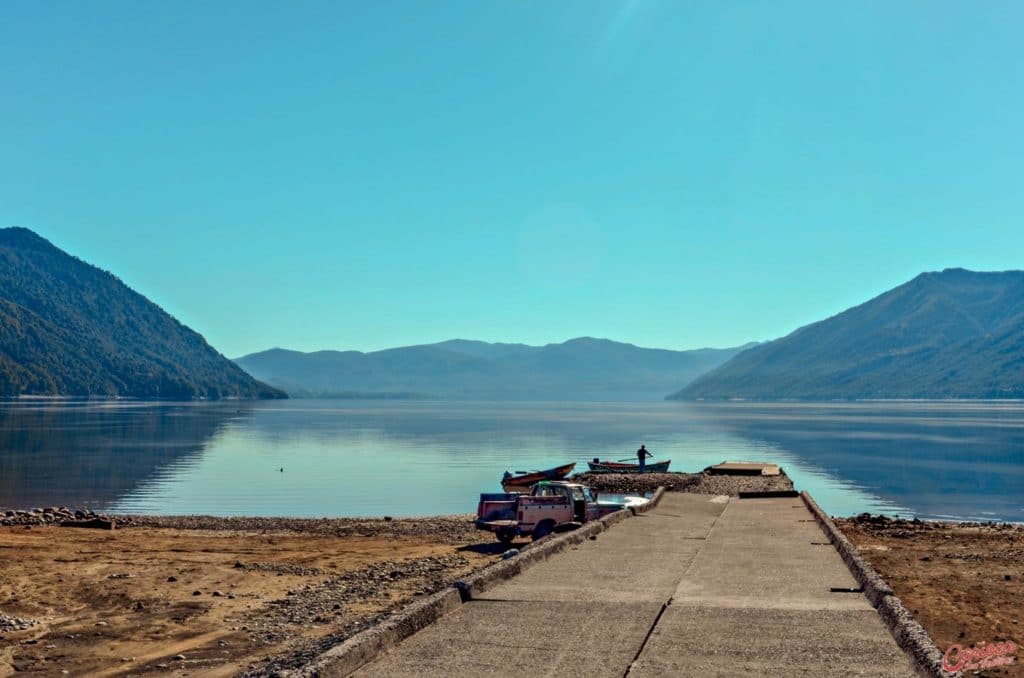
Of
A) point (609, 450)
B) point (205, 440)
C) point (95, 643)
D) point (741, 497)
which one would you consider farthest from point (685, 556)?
point (205, 440)

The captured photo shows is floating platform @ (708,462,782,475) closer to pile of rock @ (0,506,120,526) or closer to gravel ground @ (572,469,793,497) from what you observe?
gravel ground @ (572,469,793,497)

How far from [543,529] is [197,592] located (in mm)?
12018

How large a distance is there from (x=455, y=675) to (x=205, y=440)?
108m

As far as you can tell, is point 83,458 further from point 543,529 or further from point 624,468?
point 543,529

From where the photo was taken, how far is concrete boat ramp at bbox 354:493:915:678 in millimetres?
10805

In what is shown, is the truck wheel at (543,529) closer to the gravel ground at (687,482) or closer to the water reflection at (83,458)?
the gravel ground at (687,482)

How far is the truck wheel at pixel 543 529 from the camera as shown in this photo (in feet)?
98.0

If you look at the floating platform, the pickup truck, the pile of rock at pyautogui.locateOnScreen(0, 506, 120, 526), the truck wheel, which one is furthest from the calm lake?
the truck wheel

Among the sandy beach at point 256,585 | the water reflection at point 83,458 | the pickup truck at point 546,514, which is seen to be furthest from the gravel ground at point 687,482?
the water reflection at point 83,458

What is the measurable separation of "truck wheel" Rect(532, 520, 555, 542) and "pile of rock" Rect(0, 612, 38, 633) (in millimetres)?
15701

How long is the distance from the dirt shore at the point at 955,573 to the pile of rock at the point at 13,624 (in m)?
16.8

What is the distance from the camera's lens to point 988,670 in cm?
1355

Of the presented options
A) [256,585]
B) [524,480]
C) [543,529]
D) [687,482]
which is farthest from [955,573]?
[524,480]

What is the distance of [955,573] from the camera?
24219mm
